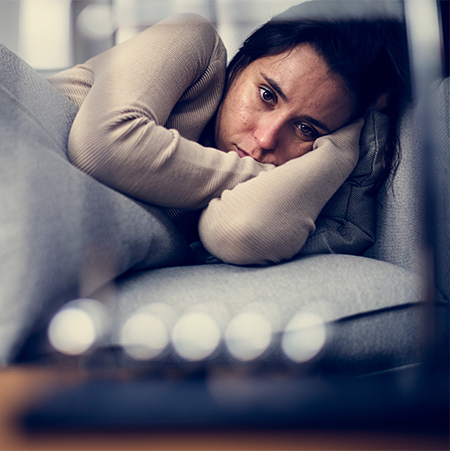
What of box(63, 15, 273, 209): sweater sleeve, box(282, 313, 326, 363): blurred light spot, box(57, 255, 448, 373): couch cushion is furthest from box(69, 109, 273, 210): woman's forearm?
box(282, 313, 326, 363): blurred light spot

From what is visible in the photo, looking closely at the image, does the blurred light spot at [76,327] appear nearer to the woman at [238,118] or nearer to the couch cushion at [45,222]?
the couch cushion at [45,222]

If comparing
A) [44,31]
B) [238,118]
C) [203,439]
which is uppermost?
[44,31]

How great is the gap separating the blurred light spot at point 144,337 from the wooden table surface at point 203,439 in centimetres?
6

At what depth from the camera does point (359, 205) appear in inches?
26.0

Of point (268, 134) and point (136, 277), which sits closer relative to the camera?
point (136, 277)

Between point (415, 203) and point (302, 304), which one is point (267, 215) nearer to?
point (302, 304)

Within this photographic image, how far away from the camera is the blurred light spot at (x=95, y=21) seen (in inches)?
18.7

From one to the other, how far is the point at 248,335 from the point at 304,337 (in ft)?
0.21

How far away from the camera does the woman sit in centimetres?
46

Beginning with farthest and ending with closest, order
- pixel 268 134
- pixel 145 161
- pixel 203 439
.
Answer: pixel 268 134 → pixel 145 161 → pixel 203 439

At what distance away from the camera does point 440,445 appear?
1.05 ft

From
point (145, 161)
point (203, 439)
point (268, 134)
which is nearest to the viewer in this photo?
point (203, 439)

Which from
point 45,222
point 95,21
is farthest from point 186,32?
point 45,222

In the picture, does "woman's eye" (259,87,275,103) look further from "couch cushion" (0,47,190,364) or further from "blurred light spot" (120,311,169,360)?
"blurred light spot" (120,311,169,360)
